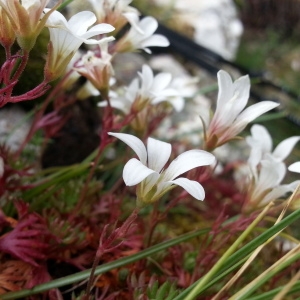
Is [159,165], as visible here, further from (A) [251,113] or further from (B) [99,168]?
(B) [99,168]

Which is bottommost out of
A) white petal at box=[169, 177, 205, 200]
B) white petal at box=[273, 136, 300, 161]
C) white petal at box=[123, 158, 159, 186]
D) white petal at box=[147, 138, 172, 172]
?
white petal at box=[273, 136, 300, 161]

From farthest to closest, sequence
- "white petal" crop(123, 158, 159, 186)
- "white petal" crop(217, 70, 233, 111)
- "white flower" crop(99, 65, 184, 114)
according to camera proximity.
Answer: "white flower" crop(99, 65, 184, 114), "white petal" crop(217, 70, 233, 111), "white petal" crop(123, 158, 159, 186)

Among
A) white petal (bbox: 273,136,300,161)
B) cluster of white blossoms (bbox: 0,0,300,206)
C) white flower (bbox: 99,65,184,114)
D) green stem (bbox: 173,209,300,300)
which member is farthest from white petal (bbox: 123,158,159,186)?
white petal (bbox: 273,136,300,161)

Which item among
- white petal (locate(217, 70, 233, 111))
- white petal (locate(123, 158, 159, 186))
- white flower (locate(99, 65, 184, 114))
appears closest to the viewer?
white petal (locate(123, 158, 159, 186))

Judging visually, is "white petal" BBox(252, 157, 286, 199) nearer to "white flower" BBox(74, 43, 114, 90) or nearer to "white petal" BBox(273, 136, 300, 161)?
"white petal" BBox(273, 136, 300, 161)

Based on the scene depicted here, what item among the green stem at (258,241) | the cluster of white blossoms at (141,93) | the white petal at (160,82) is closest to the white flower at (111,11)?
the cluster of white blossoms at (141,93)

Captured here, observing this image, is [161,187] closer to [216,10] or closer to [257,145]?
[257,145]

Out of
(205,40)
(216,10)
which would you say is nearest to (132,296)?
(205,40)

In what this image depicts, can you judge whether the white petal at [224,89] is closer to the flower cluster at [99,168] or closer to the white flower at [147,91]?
the flower cluster at [99,168]
